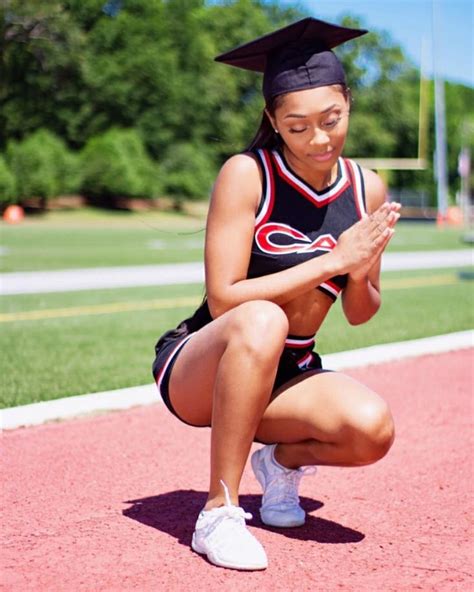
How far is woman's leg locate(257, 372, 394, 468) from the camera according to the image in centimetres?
329

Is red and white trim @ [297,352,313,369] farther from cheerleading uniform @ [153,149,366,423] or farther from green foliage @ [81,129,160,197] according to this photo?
green foliage @ [81,129,160,197]

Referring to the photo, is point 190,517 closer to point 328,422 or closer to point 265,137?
point 328,422

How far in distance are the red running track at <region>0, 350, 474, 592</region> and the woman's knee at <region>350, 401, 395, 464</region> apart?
1.05 feet

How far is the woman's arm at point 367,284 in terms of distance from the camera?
3446 millimetres

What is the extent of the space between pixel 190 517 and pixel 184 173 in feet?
176

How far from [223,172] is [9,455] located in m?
1.86

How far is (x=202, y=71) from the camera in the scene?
6106cm

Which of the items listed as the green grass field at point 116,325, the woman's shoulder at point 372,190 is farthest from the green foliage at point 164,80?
the woman's shoulder at point 372,190

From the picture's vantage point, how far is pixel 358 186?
365 cm

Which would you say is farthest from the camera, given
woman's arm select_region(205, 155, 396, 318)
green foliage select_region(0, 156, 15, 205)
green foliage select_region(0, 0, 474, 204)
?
green foliage select_region(0, 156, 15, 205)

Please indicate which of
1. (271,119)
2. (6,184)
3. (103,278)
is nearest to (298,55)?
(271,119)

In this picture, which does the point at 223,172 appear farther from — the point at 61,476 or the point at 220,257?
the point at 61,476

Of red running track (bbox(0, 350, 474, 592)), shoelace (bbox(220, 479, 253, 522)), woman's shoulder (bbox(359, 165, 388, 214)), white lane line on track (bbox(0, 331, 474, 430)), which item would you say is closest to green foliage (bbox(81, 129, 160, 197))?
white lane line on track (bbox(0, 331, 474, 430))

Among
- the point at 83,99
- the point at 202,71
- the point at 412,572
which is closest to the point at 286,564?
the point at 412,572
